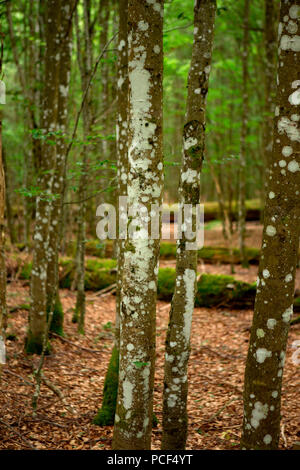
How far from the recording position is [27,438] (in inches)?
175

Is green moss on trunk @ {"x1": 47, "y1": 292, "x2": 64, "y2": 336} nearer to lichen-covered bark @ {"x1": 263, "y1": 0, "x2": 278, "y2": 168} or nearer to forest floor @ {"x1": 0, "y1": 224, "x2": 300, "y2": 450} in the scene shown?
forest floor @ {"x1": 0, "y1": 224, "x2": 300, "y2": 450}

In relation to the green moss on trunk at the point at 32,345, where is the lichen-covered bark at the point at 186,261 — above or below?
above

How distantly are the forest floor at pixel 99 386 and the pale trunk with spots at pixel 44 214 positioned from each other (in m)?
0.52

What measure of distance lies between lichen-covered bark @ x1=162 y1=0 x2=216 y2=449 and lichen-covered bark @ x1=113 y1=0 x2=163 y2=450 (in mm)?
455

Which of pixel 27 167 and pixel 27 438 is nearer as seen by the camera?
pixel 27 438

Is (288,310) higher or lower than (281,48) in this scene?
lower

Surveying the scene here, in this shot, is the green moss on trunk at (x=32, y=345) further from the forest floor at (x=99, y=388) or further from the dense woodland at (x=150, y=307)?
the forest floor at (x=99, y=388)

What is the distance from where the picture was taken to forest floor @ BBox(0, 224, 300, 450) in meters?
4.65

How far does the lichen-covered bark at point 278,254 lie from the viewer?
3.31 meters

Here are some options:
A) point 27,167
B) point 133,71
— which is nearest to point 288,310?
point 133,71

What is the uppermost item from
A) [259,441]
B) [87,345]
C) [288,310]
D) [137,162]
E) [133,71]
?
[133,71]

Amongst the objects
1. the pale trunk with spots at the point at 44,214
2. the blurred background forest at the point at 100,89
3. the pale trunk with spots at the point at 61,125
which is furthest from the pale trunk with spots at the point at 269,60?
the pale trunk with spots at the point at 44,214
